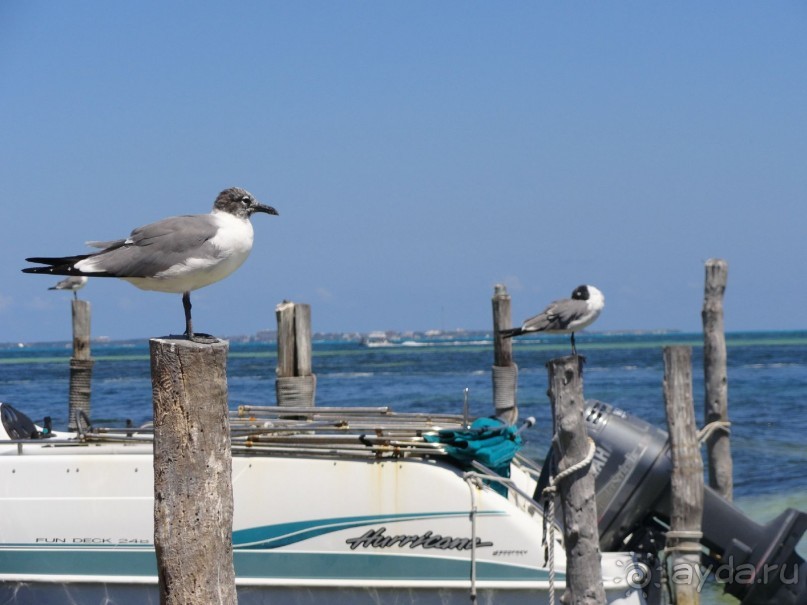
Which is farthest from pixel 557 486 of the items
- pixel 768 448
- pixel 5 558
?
pixel 768 448

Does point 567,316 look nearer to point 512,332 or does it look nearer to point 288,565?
point 512,332

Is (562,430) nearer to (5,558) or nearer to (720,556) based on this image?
(720,556)

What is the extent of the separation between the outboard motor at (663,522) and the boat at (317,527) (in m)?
0.72

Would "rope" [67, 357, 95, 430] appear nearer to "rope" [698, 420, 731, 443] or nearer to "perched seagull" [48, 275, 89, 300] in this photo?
"perched seagull" [48, 275, 89, 300]

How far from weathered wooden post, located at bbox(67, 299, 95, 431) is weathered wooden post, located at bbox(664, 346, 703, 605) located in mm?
9378

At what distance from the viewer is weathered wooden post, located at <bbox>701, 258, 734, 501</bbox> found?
513 inches

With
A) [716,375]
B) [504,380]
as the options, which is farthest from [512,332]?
[716,375]

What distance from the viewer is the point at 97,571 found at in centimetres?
862

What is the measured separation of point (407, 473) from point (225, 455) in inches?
145

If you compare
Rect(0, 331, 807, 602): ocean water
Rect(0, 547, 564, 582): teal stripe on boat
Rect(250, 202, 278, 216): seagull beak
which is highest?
Rect(250, 202, 278, 216): seagull beak

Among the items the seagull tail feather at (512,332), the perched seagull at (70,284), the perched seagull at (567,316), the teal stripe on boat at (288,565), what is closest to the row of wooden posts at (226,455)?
the teal stripe on boat at (288,565)

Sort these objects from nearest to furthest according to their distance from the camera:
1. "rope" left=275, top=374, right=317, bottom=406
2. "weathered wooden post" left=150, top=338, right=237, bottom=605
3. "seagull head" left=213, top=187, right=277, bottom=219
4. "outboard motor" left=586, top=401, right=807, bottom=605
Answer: "weathered wooden post" left=150, top=338, right=237, bottom=605, "seagull head" left=213, top=187, right=277, bottom=219, "outboard motor" left=586, top=401, right=807, bottom=605, "rope" left=275, top=374, right=317, bottom=406

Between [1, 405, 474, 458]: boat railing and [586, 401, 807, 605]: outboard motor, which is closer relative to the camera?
[1, 405, 474, 458]: boat railing

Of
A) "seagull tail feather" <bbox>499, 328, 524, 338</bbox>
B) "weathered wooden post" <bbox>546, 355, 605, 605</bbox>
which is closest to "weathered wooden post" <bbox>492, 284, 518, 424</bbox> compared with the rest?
"seagull tail feather" <bbox>499, 328, 524, 338</bbox>
